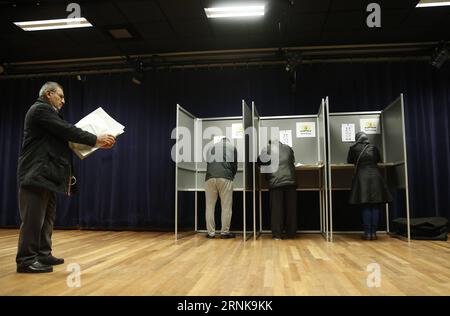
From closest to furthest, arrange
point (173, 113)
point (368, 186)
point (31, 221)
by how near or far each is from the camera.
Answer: point (31, 221) < point (368, 186) < point (173, 113)

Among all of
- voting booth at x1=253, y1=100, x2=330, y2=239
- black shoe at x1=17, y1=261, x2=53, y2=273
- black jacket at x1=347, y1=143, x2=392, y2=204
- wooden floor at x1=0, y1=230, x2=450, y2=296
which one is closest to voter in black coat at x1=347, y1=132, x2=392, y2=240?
black jacket at x1=347, y1=143, x2=392, y2=204

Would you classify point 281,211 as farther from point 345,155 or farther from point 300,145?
point 345,155

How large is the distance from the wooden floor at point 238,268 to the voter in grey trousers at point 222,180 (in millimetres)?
353

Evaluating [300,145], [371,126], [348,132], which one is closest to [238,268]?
[300,145]

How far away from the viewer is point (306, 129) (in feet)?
18.0

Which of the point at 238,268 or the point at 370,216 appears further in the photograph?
the point at 370,216

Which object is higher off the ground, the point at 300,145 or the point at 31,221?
the point at 300,145

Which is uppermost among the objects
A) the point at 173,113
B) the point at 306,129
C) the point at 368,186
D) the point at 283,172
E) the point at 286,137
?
the point at 173,113

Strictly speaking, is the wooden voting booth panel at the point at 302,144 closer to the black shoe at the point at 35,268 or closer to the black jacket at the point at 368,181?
the black jacket at the point at 368,181

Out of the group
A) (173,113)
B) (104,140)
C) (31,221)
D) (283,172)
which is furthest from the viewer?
(173,113)

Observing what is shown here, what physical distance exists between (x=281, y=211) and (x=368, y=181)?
1.11m

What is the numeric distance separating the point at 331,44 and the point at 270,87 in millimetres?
1109

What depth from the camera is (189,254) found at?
11.3ft
